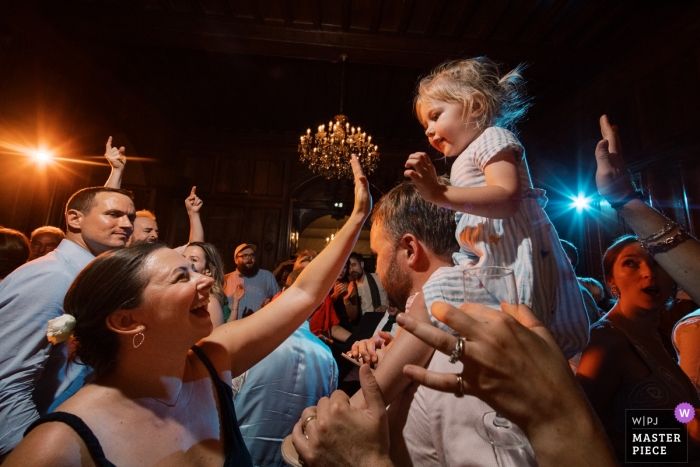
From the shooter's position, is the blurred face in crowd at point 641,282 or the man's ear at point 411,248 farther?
the blurred face in crowd at point 641,282

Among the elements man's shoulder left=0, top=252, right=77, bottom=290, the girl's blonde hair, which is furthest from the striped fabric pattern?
man's shoulder left=0, top=252, right=77, bottom=290

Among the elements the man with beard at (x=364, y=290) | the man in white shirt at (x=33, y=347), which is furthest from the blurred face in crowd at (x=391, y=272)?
the man with beard at (x=364, y=290)

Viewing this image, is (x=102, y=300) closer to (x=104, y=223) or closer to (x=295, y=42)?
(x=104, y=223)

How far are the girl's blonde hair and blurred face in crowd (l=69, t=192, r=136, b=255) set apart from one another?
2.41 m

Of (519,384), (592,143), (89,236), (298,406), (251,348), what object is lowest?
(298,406)

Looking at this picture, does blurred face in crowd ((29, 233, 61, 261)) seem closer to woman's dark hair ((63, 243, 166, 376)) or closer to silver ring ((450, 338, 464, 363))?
woman's dark hair ((63, 243, 166, 376))

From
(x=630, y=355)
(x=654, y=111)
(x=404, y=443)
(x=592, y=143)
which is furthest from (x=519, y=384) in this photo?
(x=592, y=143)

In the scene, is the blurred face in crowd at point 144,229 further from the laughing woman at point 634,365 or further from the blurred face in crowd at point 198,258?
the laughing woman at point 634,365

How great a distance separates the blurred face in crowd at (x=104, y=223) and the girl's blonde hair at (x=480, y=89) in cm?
241

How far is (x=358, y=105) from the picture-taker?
311 inches

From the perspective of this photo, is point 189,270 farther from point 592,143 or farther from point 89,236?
point 592,143

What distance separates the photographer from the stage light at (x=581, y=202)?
6.57m

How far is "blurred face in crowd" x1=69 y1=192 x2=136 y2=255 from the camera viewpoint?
2.70m

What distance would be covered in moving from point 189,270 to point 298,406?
1.13 metres
